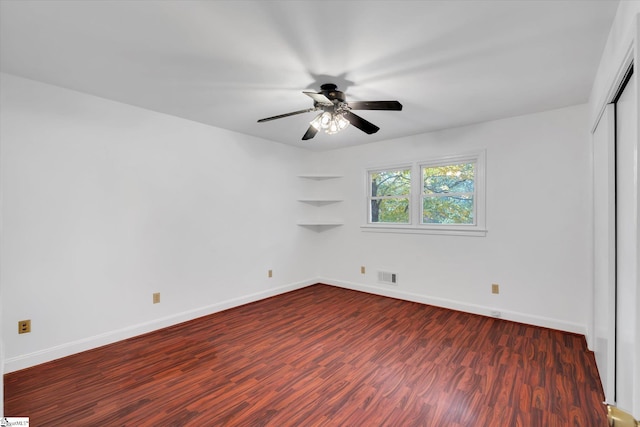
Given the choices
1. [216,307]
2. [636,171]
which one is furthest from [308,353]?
[636,171]

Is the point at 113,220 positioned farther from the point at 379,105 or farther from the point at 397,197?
the point at 397,197

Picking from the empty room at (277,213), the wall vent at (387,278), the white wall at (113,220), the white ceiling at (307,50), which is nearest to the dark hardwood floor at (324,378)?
the empty room at (277,213)

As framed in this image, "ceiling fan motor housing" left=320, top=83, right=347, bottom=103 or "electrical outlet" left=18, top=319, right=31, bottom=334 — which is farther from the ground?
"ceiling fan motor housing" left=320, top=83, right=347, bottom=103

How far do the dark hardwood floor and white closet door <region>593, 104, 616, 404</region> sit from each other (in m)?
0.22

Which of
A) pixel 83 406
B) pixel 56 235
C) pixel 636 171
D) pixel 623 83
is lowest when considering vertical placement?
pixel 83 406

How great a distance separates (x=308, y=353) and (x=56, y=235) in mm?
2393

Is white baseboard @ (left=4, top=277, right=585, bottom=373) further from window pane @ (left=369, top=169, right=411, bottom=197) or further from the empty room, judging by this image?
window pane @ (left=369, top=169, right=411, bottom=197)

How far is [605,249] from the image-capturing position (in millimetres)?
2020

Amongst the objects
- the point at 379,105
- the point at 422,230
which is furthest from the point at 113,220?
the point at 422,230

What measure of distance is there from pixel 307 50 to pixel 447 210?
9.33 ft

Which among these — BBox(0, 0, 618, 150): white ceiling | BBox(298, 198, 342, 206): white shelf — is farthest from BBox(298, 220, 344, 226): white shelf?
BBox(0, 0, 618, 150): white ceiling

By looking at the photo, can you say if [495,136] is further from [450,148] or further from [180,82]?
[180,82]

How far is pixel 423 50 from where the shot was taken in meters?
1.95

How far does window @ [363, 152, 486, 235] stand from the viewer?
3.67m
